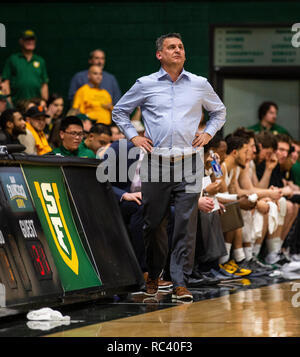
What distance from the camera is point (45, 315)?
6676 millimetres

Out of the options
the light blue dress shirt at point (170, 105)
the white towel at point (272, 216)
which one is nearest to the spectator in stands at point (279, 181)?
the white towel at point (272, 216)

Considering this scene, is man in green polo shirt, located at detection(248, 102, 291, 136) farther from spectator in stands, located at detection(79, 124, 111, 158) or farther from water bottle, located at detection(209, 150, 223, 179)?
→ water bottle, located at detection(209, 150, 223, 179)

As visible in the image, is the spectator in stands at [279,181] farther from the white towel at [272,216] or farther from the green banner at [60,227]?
the green banner at [60,227]

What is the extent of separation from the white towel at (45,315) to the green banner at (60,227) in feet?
1.84

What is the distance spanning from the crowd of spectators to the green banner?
56 cm

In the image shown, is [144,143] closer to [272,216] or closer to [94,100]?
[272,216]

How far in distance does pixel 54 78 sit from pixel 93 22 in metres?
1.21

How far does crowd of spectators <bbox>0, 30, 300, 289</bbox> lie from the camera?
9.55 m

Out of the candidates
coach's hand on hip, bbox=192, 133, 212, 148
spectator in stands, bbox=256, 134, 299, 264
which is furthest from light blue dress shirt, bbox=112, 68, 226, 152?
spectator in stands, bbox=256, 134, 299, 264

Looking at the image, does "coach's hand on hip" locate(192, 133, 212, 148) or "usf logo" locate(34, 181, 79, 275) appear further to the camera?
"coach's hand on hip" locate(192, 133, 212, 148)

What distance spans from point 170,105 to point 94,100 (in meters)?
6.67

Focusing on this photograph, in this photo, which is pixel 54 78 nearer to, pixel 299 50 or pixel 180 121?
pixel 299 50

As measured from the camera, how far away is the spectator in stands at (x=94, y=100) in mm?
14633
